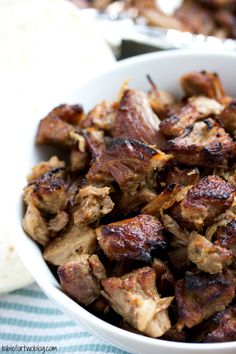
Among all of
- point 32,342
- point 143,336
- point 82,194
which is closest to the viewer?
point 143,336

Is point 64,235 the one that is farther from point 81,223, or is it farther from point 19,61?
point 19,61

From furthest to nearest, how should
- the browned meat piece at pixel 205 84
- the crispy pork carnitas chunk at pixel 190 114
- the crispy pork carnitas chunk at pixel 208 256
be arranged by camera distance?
the browned meat piece at pixel 205 84 < the crispy pork carnitas chunk at pixel 190 114 < the crispy pork carnitas chunk at pixel 208 256

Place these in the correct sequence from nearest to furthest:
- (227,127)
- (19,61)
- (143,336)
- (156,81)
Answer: (143,336) < (227,127) < (156,81) < (19,61)

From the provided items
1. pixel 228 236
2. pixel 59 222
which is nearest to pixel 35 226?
pixel 59 222

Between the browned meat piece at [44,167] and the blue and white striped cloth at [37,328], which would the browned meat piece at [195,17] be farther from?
the blue and white striped cloth at [37,328]

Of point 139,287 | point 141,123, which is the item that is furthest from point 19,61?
point 139,287

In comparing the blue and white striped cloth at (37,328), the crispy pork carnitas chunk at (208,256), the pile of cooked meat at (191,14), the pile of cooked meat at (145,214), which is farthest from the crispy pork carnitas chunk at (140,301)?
the pile of cooked meat at (191,14)
